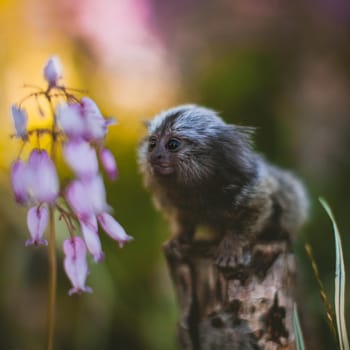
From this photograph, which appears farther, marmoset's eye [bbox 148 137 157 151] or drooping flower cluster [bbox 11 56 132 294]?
marmoset's eye [bbox 148 137 157 151]

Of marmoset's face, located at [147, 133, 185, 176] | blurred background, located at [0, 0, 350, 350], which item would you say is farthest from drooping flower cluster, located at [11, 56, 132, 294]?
blurred background, located at [0, 0, 350, 350]

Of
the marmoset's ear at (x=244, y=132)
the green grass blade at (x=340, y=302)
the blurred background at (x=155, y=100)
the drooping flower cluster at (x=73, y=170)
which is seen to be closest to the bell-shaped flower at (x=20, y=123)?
the drooping flower cluster at (x=73, y=170)

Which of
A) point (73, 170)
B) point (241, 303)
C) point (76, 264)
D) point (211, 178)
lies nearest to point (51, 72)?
point (73, 170)

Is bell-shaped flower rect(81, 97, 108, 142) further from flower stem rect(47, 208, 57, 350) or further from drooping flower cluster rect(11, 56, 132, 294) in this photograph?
flower stem rect(47, 208, 57, 350)

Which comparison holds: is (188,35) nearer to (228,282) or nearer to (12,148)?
(12,148)

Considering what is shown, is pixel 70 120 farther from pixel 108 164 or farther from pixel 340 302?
pixel 340 302
